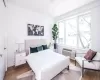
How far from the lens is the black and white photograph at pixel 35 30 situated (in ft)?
12.1

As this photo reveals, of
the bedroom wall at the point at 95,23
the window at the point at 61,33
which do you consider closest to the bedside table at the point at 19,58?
the window at the point at 61,33

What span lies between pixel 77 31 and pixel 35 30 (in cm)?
247

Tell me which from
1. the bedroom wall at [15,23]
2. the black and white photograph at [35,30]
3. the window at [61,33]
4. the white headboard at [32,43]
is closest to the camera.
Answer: the bedroom wall at [15,23]

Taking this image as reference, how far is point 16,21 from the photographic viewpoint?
3.18 meters

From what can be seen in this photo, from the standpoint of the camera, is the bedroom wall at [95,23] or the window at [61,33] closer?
the bedroom wall at [95,23]

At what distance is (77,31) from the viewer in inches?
147

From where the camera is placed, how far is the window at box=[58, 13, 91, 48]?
3385mm

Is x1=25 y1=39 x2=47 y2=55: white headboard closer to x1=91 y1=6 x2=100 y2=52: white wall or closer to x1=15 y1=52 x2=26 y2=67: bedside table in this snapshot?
x1=15 y1=52 x2=26 y2=67: bedside table

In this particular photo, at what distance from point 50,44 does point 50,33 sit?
0.84 meters

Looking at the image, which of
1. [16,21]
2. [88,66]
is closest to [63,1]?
[16,21]

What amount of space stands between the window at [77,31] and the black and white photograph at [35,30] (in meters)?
1.65

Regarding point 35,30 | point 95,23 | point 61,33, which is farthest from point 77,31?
point 35,30

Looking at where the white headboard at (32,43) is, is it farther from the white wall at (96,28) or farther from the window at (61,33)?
the white wall at (96,28)

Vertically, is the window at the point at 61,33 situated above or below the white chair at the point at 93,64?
above
